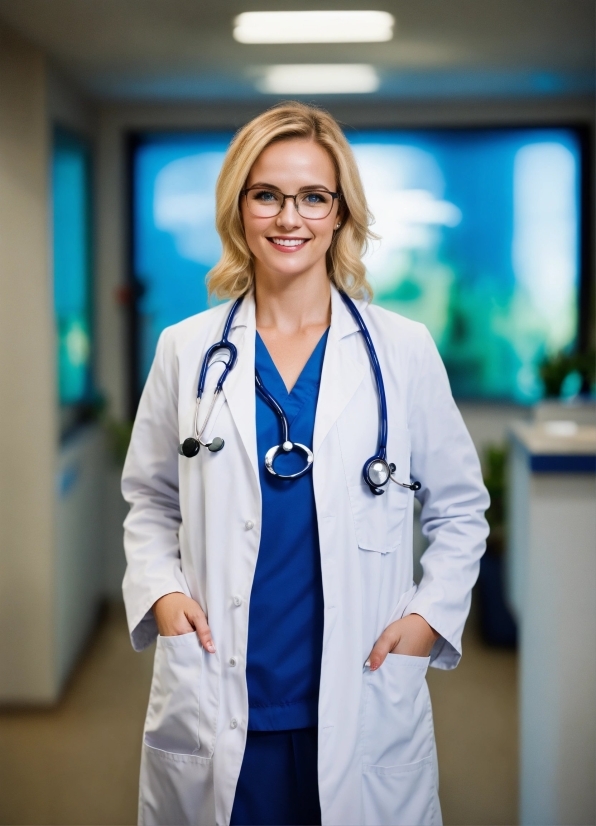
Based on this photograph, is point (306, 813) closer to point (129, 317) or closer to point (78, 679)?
point (78, 679)

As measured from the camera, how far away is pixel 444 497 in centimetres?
121

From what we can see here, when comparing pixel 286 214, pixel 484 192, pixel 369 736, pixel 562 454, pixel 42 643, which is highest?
pixel 484 192

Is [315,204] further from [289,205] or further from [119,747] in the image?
[119,747]

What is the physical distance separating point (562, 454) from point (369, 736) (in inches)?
26.6

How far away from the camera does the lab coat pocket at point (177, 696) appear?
1.13 m

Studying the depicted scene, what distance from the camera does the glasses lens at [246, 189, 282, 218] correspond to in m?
1.12

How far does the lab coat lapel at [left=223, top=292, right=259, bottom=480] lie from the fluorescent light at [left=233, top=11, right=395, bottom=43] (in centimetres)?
95

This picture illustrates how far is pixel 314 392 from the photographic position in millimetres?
1157

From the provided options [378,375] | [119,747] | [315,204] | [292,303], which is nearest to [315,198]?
[315,204]

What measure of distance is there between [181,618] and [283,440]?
274 millimetres

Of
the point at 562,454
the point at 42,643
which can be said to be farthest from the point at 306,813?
the point at 42,643

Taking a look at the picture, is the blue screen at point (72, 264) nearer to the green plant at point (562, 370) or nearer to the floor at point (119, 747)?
the floor at point (119, 747)

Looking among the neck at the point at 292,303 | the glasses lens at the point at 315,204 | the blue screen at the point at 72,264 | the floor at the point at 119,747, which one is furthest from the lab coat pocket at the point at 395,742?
the blue screen at the point at 72,264

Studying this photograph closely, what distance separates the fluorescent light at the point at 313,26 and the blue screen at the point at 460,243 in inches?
36.1
